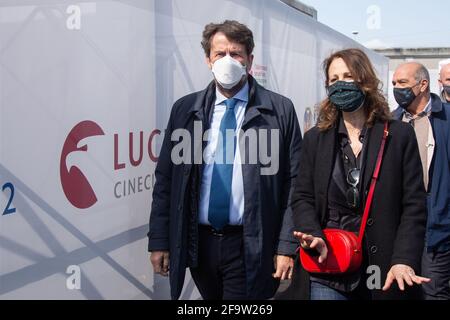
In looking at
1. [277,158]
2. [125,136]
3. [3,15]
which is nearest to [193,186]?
[277,158]

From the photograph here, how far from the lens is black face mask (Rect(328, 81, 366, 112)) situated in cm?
219

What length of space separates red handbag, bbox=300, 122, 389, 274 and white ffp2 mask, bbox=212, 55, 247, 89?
0.60 meters

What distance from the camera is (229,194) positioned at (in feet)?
7.47

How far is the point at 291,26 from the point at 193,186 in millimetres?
3032

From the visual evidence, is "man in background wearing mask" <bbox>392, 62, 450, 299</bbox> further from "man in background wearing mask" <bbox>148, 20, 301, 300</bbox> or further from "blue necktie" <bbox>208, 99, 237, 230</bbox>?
"blue necktie" <bbox>208, 99, 237, 230</bbox>

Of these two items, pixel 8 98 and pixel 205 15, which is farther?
pixel 205 15

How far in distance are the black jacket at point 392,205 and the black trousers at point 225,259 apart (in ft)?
0.90

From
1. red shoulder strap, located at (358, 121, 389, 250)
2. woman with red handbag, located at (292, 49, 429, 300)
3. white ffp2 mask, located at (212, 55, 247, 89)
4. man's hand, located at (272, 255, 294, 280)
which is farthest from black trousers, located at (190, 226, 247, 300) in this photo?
white ffp2 mask, located at (212, 55, 247, 89)

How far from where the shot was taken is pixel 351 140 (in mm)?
2246

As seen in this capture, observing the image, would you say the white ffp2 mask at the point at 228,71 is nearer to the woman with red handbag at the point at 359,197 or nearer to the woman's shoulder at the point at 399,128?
the woman with red handbag at the point at 359,197

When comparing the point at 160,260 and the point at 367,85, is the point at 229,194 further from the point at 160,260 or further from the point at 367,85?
the point at 367,85

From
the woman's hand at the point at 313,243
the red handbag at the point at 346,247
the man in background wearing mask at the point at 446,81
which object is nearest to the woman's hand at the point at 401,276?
the red handbag at the point at 346,247

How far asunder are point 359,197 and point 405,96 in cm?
A: 134
